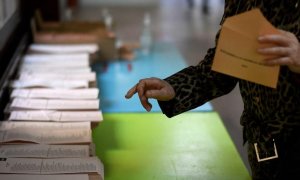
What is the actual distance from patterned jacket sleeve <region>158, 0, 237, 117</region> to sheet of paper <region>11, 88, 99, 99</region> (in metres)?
0.50

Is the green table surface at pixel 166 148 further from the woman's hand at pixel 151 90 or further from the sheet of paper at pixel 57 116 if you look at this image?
the woman's hand at pixel 151 90

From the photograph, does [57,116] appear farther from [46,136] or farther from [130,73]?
[130,73]

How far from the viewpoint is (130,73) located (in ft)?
8.09

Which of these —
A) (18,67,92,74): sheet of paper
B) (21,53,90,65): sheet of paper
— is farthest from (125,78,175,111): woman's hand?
(21,53,90,65): sheet of paper

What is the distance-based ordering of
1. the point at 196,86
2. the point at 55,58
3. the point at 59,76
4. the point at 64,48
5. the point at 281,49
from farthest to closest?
the point at 64,48, the point at 55,58, the point at 59,76, the point at 196,86, the point at 281,49

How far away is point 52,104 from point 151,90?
0.56 m

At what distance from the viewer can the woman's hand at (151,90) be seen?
1.20 metres

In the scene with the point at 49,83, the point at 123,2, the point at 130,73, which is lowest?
the point at 123,2

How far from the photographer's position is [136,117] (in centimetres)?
192

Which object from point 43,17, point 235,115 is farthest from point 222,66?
A: point 43,17

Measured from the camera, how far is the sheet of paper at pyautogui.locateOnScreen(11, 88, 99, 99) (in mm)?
1723

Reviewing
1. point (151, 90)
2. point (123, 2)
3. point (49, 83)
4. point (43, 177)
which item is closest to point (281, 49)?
point (151, 90)

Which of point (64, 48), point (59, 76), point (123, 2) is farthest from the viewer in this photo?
point (123, 2)

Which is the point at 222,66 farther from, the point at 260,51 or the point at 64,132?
the point at 64,132
